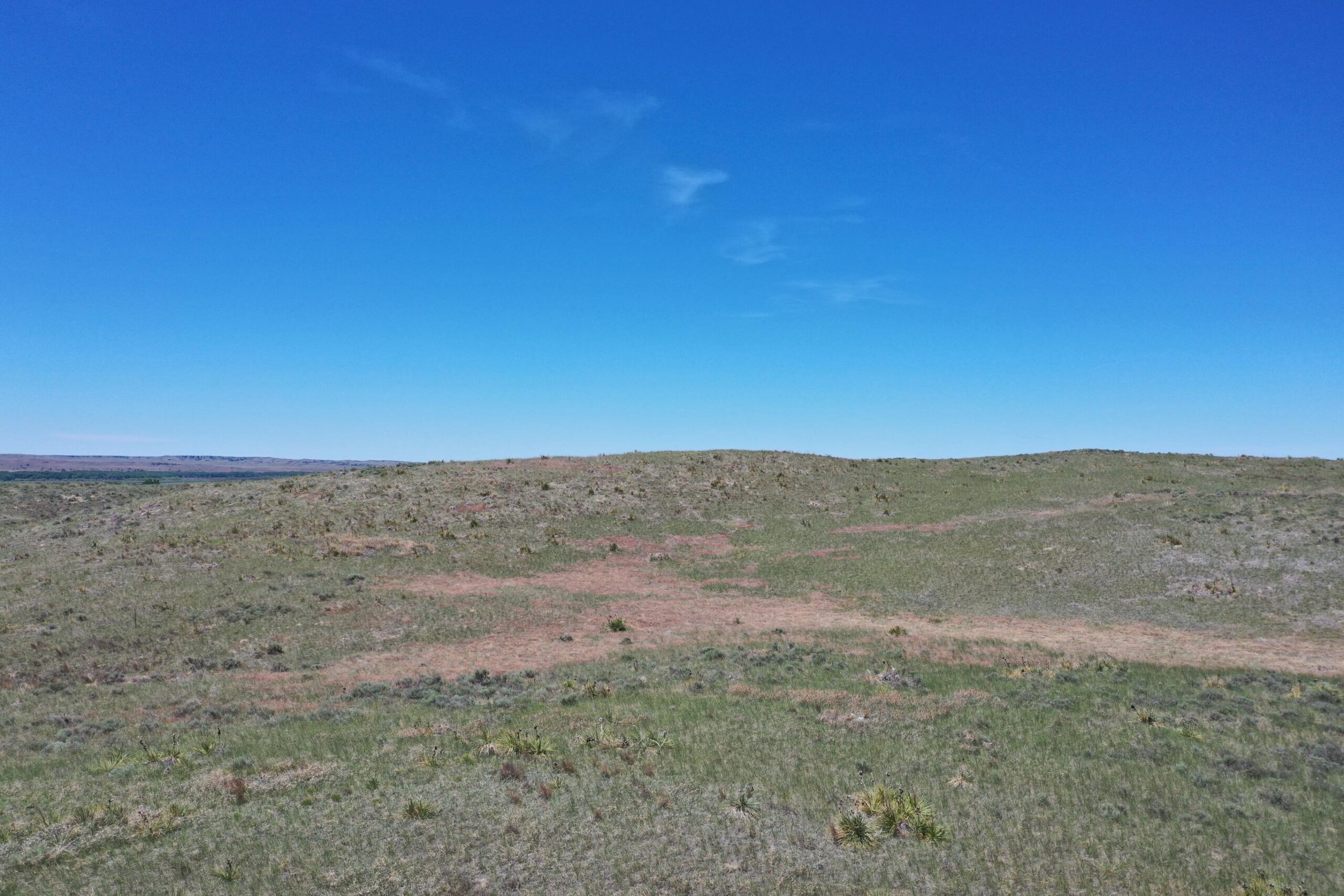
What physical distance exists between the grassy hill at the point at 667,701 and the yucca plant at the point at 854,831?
3.1 inches

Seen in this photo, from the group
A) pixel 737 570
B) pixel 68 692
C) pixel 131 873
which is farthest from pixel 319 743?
pixel 737 570

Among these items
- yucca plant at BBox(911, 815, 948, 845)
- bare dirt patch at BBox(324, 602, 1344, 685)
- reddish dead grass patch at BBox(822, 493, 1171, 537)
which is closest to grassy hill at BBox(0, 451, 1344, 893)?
yucca plant at BBox(911, 815, 948, 845)

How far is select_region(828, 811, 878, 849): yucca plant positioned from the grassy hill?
3.1 inches

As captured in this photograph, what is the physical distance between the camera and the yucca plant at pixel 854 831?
11.4 metres

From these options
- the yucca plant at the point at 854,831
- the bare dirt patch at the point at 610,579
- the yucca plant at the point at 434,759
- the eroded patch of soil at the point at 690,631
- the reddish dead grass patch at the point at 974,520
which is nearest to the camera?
the yucca plant at the point at 854,831

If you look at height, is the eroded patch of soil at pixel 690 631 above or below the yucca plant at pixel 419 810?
below

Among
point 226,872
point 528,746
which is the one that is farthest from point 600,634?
point 226,872

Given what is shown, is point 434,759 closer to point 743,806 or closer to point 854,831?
point 743,806

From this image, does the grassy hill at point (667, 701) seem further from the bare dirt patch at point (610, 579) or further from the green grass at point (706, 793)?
the bare dirt patch at point (610, 579)

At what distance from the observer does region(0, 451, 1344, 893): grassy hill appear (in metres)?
11.0

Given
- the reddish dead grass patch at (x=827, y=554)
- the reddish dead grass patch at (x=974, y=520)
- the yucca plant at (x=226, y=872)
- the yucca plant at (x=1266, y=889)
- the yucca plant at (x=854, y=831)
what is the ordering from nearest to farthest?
the yucca plant at (x=1266, y=889)
the yucca plant at (x=226, y=872)
the yucca plant at (x=854, y=831)
the reddish dead grass patch at (x=827, y=554)
the reddish dead grass patch at (x=974, y=520)

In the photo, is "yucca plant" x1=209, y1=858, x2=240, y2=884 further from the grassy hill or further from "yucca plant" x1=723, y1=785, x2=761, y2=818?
"yucca plant" x1=723, y1=785, x2=761, y2=818

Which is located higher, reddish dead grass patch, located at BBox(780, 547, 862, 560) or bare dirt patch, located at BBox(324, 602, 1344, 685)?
reddish dead grass patch, located at BBox(780, 547, 862, 560)

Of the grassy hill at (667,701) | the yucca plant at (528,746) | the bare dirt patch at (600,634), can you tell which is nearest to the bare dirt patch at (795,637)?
the bare dirt patch at (600,634)
